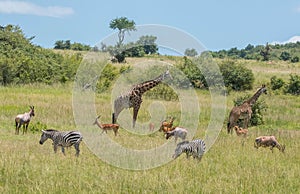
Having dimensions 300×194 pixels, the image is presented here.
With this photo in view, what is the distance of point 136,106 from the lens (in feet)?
54.1

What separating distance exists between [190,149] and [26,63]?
26.4 m

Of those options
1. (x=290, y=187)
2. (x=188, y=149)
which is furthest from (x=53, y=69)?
(x=290, y=187)

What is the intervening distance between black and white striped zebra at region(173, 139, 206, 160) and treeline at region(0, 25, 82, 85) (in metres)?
25.0

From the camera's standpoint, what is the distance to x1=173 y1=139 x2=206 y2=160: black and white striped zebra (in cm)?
1067

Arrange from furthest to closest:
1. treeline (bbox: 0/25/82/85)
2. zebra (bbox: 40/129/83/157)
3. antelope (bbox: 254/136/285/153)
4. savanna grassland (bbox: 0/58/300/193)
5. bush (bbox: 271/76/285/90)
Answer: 1. bush (bbox: 271/76/285/90)
2. treeline (bbox: 0/25/82/85)
3. antelope (bbox: 254/136/285/153)
4. zebra (bbox: 40/129/83/157)
5. savanna grassland (bbox: 0/58/300/193)

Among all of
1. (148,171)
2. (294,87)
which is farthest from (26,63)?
(148,171)

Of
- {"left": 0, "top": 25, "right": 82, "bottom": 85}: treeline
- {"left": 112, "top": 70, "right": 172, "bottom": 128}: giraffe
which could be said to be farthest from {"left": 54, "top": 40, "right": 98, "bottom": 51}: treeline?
{"left": 112, "top": 70, "right": 172, "bottom": 128}: giraffe

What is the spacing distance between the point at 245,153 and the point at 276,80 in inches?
1241

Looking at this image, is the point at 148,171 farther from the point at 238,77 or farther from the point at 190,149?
the point at 238,77

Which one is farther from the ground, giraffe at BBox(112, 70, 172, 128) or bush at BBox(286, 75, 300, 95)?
bush at BBox(286, 75, 300, 95)

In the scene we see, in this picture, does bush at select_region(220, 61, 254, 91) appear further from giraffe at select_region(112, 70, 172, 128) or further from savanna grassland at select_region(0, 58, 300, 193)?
giraffe at select_region(112, 70, 172, 128)

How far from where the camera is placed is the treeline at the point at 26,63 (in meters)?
34.0

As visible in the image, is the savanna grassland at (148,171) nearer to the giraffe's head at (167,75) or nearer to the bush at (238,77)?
the giraffe's head at (167,75)

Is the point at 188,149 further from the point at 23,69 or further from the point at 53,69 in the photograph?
the point at 53,69
